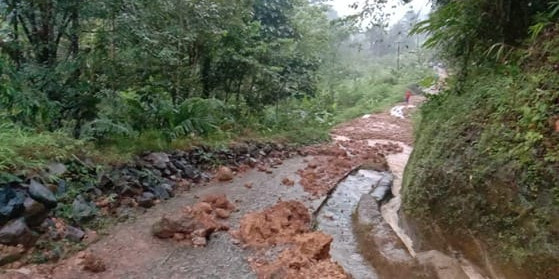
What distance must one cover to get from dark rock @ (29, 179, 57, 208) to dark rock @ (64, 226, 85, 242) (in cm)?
27

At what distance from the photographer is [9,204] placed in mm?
3275

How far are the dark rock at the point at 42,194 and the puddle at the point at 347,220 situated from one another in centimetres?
269

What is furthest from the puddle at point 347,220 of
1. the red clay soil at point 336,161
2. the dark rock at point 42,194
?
the dark rock at point 42,194

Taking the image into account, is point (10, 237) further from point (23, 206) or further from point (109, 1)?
point (109, 1)

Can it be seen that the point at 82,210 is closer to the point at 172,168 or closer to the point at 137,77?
the point at 172,168

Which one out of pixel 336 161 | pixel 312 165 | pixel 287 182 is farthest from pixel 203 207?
pixel 336 161

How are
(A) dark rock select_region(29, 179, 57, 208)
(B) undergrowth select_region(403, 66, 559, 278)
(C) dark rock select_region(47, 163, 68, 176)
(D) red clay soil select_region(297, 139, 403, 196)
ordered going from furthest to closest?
1. (D) red clay soil select_region(297, 139, 403, 196)
2. (C) dark rock select_region(47, 163, 68, 176)
3. (A) dark rock select_region(29, 179, 57, 208)
4. (B) undergrowth select_region(403, 66, 559, 278)

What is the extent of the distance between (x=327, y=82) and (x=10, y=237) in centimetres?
1890

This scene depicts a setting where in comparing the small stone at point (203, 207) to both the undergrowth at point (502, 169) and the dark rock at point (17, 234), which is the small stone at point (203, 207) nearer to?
the dark rock at point (17, 234)

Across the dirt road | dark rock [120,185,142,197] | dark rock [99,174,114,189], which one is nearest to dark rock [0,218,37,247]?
the dirt road

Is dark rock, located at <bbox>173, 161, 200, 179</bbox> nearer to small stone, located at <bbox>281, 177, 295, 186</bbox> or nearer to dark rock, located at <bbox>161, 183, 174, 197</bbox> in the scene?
dark rock, located at <bbox>161, 183, 174, 197</bbox>

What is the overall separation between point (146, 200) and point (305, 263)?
232cm

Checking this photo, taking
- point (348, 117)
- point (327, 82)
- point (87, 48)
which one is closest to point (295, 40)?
point (87, 48)

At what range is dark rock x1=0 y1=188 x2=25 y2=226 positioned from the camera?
10.6 feet
